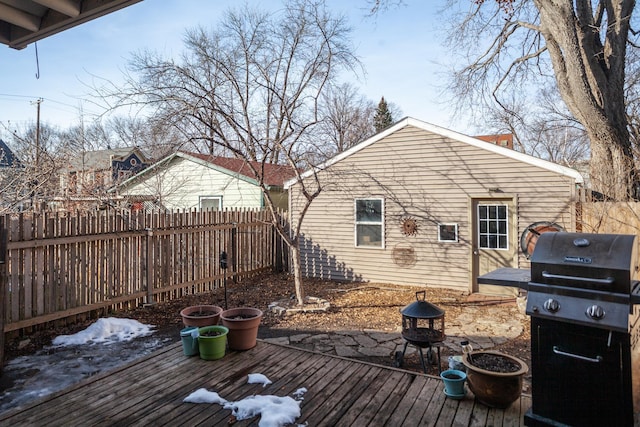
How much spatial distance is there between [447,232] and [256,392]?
6191 millimetres

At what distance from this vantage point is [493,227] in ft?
25.2

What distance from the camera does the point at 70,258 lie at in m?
5.31

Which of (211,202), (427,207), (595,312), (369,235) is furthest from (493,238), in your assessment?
(211,202)

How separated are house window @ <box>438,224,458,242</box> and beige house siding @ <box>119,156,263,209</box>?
634cm

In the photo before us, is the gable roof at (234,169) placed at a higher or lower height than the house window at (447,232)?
higher

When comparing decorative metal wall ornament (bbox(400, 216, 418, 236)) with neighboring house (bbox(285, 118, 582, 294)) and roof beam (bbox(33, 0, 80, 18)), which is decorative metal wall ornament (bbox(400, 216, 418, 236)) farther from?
roof beam (bbox(33, 0, 80, 18))

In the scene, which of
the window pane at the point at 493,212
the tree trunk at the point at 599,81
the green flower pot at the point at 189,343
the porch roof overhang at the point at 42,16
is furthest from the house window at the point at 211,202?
the porch roof overhang at the point at 42,16

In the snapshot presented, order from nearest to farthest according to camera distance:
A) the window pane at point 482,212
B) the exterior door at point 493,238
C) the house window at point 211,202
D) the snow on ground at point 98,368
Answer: the snow on ground at point 98,368 → the exterior door at point 493,238 → the window pane at point 482,212 → the house window at point 211,202

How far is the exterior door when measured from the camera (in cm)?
745

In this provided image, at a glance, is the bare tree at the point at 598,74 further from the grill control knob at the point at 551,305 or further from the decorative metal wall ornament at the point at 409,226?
the grill control knob at the point at 551,305

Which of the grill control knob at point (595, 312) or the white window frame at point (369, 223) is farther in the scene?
the white window frame at point (369, 223)

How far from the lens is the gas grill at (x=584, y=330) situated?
2016mm

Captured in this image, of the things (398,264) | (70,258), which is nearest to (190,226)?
(70,258)

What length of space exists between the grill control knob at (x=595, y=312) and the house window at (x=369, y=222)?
6724mm
